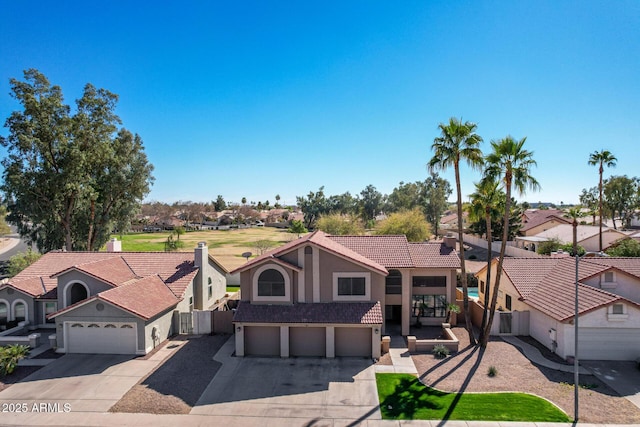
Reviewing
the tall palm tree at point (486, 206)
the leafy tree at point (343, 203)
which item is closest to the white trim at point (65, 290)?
the tall palm tree at point (486, 206)

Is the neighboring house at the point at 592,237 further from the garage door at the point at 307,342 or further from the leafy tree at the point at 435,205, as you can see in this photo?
→ the garage door at the point at 307,342

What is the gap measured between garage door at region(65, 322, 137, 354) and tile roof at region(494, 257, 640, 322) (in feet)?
75.1

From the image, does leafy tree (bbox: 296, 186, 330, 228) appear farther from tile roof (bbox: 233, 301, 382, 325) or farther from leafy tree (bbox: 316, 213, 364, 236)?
tile roof (bbox: 233, 301, 382, 325)

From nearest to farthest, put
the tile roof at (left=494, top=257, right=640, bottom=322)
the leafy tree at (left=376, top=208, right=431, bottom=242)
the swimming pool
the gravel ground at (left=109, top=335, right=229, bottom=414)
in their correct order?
1. the gravel ground at (left=109, top=335, right=229, bottom=414)
2. the tile roof at (left=494, top=257, right=640, bottom=322)
3. the swimming pool
4. the leafy tree at (left=376, top=208, right=431, bottom=242)

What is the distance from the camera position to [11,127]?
1336 inches

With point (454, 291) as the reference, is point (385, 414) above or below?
below

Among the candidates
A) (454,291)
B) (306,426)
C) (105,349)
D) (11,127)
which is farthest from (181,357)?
(11,127)

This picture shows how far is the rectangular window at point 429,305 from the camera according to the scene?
25000 millimetres

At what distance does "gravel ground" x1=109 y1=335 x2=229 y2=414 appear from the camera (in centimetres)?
1501

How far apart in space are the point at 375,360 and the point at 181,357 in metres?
10.4

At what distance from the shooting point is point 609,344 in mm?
19109

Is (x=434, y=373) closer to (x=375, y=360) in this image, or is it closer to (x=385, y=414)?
(x=375, y=360)

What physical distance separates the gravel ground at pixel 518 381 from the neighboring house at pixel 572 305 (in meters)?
2.46

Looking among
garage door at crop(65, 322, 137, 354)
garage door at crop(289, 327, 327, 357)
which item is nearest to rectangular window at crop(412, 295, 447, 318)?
garage door at crop(289, 327, 327, 357)
